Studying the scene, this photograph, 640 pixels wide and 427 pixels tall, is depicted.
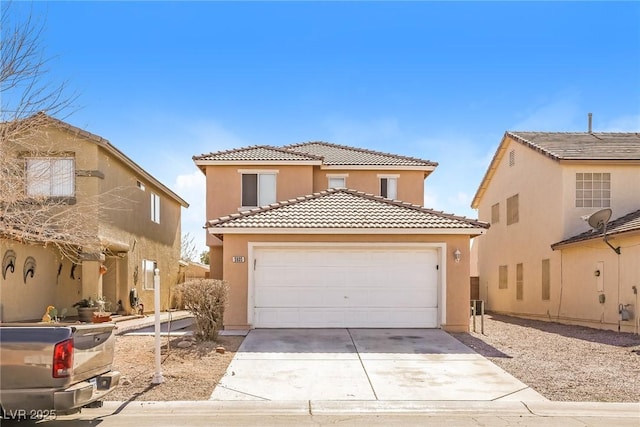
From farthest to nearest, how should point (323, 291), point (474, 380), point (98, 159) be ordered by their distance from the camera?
point (98, 159) → point (323, 291) → point (474, 380)

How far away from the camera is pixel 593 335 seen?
14328 mm

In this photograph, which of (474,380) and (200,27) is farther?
(200,27)

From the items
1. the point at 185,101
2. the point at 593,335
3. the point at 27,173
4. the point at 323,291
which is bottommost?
the point at 593,335

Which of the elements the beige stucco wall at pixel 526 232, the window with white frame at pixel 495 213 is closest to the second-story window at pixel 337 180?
the beige stucco wall at pixel 526 232

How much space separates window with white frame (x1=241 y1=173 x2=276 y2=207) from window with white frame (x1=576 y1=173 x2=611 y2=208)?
36.4 feet

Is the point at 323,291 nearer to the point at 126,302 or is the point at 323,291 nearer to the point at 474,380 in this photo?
the point at 474,380

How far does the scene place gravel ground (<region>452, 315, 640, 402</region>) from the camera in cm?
827

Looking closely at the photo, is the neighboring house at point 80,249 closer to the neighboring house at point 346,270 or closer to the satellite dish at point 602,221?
the neighboring house at point 346,270

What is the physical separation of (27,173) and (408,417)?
434 inches

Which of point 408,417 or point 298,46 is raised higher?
point 298,46

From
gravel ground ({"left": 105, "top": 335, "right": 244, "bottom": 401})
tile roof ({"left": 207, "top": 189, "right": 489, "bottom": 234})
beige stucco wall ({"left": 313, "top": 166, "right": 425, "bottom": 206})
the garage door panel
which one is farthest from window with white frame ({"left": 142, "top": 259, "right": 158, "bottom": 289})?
the garage door panel

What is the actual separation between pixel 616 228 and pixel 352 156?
34.6 ft

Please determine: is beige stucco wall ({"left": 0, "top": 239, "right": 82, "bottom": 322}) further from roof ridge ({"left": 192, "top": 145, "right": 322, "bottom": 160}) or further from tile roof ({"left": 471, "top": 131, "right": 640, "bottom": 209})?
tile roof ({"left": 471, "top": 131, "right": 640, "bottom": 209})

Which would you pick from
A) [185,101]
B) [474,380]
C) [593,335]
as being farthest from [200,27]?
[593,335]
